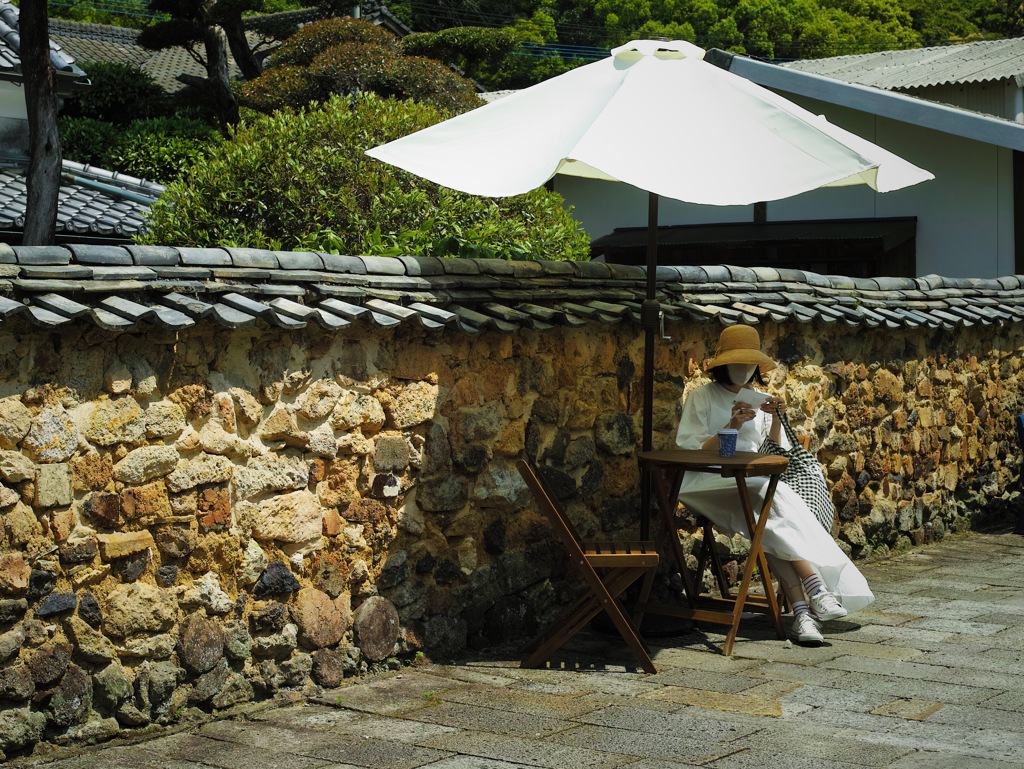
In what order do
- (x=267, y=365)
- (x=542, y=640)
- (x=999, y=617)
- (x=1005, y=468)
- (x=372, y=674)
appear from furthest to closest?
(x=1005, y=468)
(x=999, y=617)
(x=542, y=640)
(x=372, y=674)
(x=267, y=365)

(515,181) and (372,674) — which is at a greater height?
(515,181)

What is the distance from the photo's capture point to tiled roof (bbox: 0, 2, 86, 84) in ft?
A: 40.1

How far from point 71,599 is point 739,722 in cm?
242

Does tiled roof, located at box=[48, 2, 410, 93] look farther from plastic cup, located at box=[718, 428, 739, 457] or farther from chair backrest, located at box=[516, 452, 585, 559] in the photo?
chair backrest, located at box=[516, 452, 585, 559]

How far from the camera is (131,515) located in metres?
4.25

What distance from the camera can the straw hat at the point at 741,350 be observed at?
19.3 feet

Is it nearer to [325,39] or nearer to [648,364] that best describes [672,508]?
[648,364]

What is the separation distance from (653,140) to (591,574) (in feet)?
6.25

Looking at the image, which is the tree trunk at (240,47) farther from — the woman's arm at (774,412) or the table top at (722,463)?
the table top at (722,463)

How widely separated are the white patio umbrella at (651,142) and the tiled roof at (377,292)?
1.33 ft

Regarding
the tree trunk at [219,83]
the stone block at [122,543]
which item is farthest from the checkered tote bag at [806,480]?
the tree trunk at [219,83]

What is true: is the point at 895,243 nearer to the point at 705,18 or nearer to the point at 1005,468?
the point at 1005,468

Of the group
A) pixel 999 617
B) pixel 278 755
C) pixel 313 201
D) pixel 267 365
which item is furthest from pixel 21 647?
pixel 999 617

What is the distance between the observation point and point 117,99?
18109 mm
